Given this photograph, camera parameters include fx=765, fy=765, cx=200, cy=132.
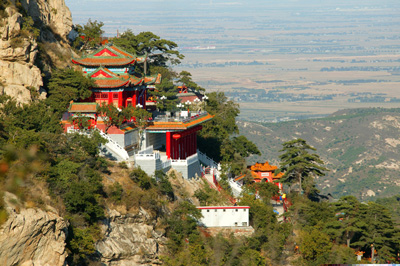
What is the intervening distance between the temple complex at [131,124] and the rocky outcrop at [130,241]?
6.57m

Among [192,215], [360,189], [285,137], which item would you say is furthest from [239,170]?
[285,137]

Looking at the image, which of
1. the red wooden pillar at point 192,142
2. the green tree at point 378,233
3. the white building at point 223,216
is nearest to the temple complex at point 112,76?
the red wooden pillar at point 192,142

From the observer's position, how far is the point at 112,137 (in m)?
53.3

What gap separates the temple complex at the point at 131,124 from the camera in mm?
52853

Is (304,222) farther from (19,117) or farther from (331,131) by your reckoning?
(331,131)

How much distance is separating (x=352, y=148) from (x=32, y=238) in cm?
15505

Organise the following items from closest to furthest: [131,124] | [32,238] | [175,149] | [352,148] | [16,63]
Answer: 1. [32,238]
2. [16,63]
3. [131,124]
4. [175,149]
5. [352,148]

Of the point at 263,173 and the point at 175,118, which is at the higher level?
the point at 175,118

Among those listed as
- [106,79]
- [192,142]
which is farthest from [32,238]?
[192,142]

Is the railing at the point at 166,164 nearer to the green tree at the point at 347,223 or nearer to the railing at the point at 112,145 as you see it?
the railing at the point at 112,145

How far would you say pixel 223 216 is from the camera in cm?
5012

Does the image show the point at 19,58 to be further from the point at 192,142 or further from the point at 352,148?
the point at 352,148

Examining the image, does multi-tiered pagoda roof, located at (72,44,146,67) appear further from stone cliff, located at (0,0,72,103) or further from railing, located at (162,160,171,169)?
railing, located at (162,160,171,169)

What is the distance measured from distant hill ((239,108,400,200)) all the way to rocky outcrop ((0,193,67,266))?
115 meters
